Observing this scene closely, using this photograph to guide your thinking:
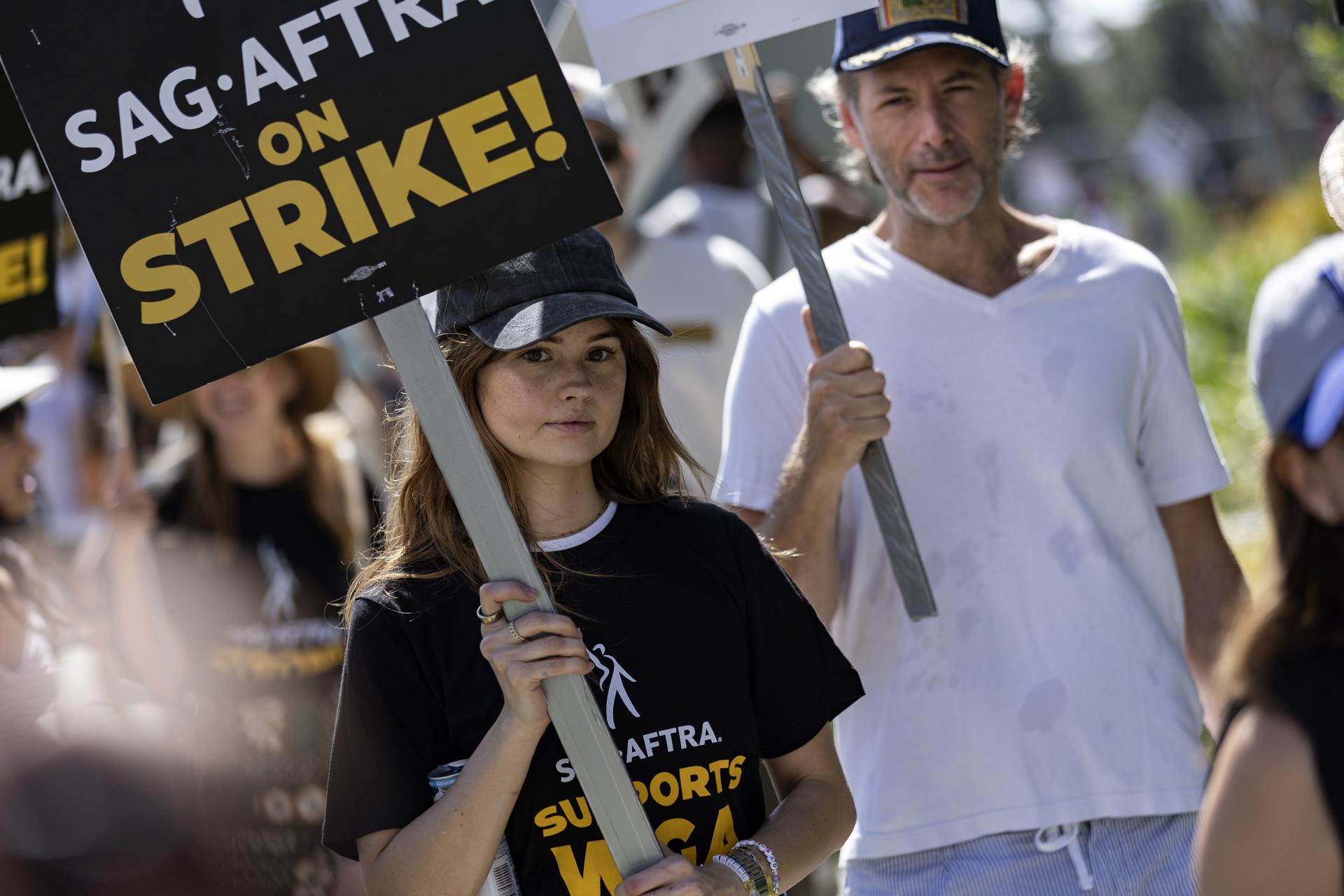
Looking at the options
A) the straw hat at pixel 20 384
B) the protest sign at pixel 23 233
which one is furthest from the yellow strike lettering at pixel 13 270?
the straw hat at pixel 20 384

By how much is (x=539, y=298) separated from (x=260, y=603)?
81.7 inches

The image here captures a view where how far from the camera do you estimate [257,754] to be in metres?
4.00

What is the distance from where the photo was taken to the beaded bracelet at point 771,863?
7.29 ft

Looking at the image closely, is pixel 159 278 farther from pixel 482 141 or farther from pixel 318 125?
pixel 482 141

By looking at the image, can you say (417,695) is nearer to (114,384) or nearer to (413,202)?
(413,202)

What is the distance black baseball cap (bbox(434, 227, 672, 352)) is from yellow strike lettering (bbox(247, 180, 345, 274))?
0.82 ft

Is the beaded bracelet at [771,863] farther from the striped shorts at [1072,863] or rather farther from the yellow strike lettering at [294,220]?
the yellow strike lettering at [294,220]

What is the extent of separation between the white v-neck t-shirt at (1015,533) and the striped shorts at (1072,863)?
0.12 feet

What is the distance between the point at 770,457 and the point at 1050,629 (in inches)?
22.9

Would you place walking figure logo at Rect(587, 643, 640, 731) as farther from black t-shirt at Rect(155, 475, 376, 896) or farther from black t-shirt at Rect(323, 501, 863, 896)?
black t-shirt at Rect(155, 475, 376, 896)

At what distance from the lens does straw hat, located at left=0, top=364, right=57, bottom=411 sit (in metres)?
3.60

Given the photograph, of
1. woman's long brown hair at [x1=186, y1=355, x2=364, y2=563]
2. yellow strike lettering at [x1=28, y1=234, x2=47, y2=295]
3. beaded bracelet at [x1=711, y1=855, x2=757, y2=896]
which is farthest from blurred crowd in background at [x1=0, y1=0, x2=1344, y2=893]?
beaded bracelet at [x1=711, y1=855, x2=757, y2=896]

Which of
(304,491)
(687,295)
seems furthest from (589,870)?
(687,295)

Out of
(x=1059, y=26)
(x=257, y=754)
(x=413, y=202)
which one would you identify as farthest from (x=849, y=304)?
(x=1059, y=26)
